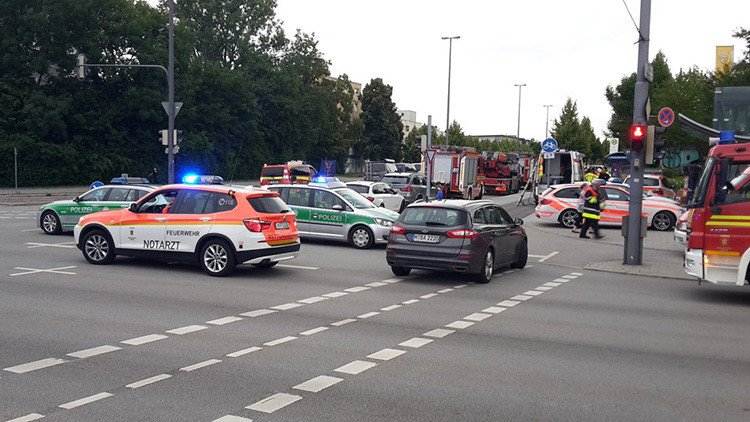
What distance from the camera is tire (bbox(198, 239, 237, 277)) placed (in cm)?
1352

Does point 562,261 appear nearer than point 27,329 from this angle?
No

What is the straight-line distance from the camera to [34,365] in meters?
7.33

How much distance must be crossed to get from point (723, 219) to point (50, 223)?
16.1 m

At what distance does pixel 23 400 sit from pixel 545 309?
7.28 metres

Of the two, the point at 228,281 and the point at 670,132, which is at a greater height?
the point at 670,132

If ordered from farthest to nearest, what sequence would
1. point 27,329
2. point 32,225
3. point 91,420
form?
point 32,225 → point 27,329 → point 91,420

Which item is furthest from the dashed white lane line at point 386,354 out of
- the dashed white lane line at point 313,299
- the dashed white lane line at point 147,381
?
the dashed white lane line at point 313,299

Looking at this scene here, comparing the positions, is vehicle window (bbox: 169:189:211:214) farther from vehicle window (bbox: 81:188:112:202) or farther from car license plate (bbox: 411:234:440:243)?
vehicle window (bbox: 81:188:112:202)

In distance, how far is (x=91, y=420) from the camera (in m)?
5.72

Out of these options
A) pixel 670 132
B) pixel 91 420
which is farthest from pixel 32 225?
pixel 670 132

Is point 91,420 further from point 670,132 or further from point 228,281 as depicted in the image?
point 670,132

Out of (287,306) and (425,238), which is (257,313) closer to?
(287,306)

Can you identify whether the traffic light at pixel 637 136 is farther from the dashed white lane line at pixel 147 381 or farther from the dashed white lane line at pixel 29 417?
the dashed white lane line at pixel 29 417

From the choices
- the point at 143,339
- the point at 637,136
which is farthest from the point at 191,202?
the point at 637,136
